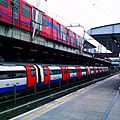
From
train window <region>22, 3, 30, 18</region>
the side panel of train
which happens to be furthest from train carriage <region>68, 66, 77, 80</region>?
the side panel of train

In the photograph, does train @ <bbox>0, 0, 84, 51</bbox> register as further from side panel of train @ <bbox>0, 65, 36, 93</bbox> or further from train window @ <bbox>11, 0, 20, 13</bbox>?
side panel of train @ <bbox>0, 65, 36, 93</bbox>

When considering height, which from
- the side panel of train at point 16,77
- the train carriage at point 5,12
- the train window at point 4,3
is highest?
the train window at point 4,3

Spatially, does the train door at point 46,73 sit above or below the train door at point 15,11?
below

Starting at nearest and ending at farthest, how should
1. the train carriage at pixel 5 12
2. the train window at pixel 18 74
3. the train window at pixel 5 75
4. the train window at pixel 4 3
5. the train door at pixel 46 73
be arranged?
the train window at pixel 5 75
the train window at pixel 18 74
the train carriage at pixel 5 12
the train window at pixel 4 3
the train door at pixel 46 73

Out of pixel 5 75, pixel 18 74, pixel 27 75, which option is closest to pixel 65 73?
pixel 27 75

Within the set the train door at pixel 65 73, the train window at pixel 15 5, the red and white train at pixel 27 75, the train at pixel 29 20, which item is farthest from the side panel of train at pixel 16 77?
the train door at pixel 65 73

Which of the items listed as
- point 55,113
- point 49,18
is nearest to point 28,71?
point 55,113

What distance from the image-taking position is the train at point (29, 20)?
15.7 metres

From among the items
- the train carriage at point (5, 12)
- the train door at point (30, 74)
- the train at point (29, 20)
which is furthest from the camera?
the train door at point (30, 74)

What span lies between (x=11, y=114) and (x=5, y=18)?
7856 millimetres

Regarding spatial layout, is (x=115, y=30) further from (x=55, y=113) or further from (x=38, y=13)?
(x=55, y=113)

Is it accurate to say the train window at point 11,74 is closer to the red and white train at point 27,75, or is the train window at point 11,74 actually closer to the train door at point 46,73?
the red and white train at point 27,75

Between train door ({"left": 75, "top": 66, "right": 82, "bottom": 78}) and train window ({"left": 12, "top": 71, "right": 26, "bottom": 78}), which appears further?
train door ({"left": 75, "top": 66, "right": 82, "bottom": 78})

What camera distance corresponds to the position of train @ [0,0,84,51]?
1572cm
